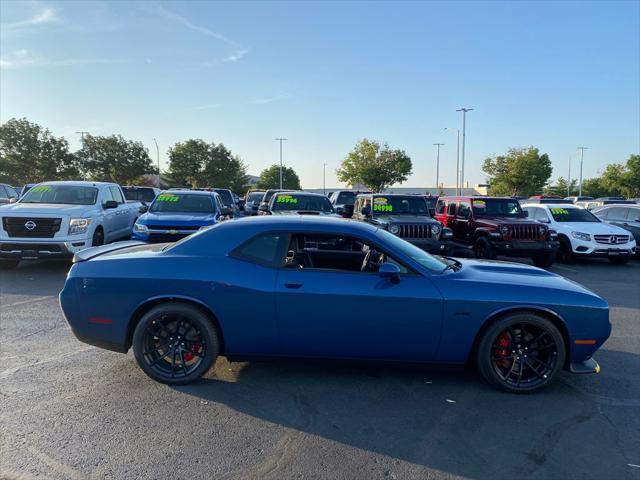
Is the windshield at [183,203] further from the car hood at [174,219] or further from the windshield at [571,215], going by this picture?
the windshield at [571,215]

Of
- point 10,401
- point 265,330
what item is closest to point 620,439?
point 265,330

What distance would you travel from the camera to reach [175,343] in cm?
404

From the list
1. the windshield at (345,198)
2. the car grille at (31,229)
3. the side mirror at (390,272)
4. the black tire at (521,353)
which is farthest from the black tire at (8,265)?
the windshield at (345,198)

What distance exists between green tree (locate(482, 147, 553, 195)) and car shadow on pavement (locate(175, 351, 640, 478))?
4497 cm

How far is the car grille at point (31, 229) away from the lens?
342 inches

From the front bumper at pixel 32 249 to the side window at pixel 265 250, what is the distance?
6.39 metres

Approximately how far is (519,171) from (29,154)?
160 ft

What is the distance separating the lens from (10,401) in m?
3.67

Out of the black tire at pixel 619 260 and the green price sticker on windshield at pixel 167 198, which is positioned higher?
the green price sticker on windshield at pixel 167 198

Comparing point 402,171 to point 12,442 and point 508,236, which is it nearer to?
point 508,236

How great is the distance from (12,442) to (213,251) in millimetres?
2019

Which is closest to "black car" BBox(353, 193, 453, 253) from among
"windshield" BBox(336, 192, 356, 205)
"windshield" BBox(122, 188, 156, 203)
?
"windshield" BBox(336, 192, 356, 205)

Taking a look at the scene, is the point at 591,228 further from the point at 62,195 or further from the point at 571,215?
the point at 62,195

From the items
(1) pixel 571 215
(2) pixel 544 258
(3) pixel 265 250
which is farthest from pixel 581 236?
(3) pixel 265 250
